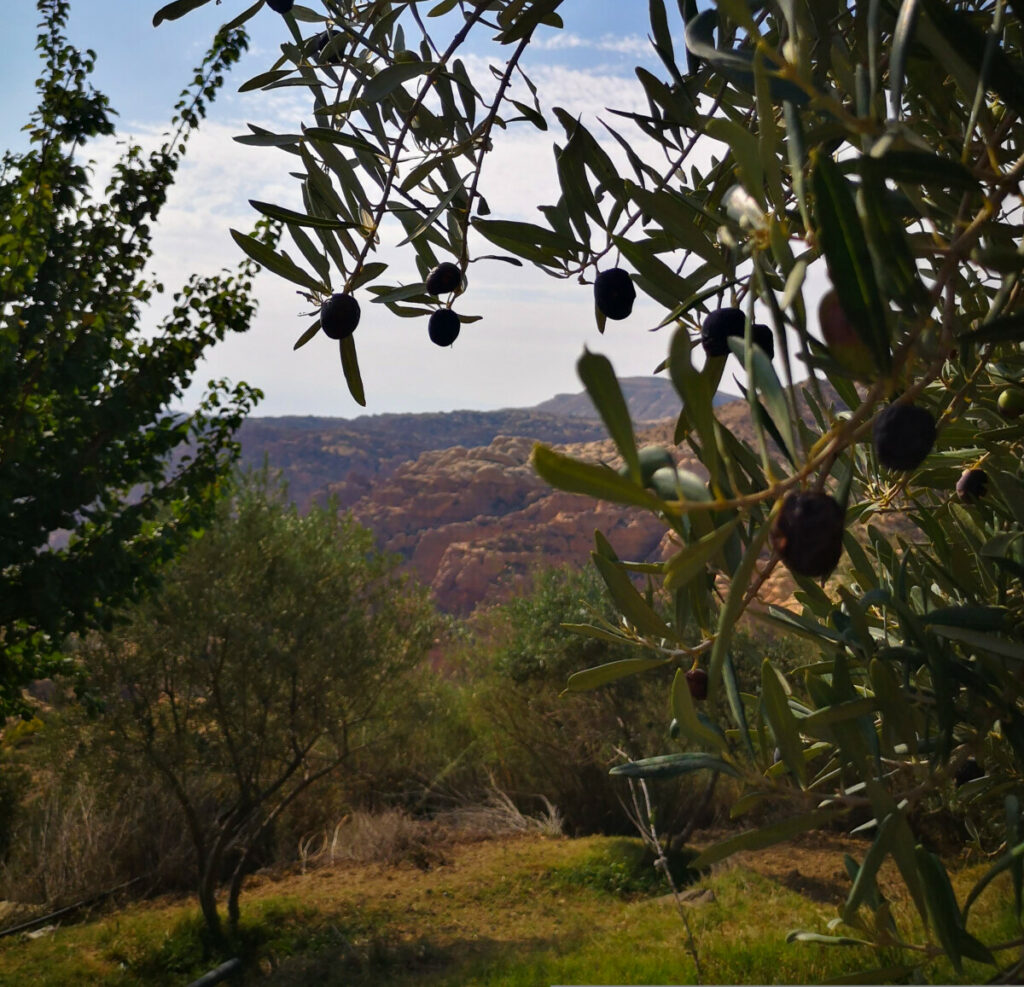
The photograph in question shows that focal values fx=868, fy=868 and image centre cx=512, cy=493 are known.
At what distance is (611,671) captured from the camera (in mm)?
874

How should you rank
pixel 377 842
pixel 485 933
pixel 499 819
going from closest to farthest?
pixel 485 933 < pixel 377 842 < pixel 499 819

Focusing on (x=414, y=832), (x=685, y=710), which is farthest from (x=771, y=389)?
(x=414, y=832)

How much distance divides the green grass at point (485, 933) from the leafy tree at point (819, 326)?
420 cm

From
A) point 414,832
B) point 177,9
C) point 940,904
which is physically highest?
point 177,9

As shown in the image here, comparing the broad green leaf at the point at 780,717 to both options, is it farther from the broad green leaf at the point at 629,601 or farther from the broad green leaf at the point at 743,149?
the broad green leaf at the point at 743,149

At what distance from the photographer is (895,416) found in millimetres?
558

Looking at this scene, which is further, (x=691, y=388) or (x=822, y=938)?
(x=822, y=938)

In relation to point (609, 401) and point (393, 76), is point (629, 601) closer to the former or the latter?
point (609, 401)

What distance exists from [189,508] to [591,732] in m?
6.43

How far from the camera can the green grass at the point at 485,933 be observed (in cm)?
562

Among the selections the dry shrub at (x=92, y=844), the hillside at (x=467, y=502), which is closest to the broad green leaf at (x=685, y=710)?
the dry shrub at (x=92, y=844)

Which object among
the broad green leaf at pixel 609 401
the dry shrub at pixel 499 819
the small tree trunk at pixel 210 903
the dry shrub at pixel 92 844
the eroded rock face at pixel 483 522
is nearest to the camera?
the broad green leaf at pixel 609 401

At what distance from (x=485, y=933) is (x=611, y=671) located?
719 cm

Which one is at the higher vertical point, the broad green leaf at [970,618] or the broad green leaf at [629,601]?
the broad green leaf at [629,601]
